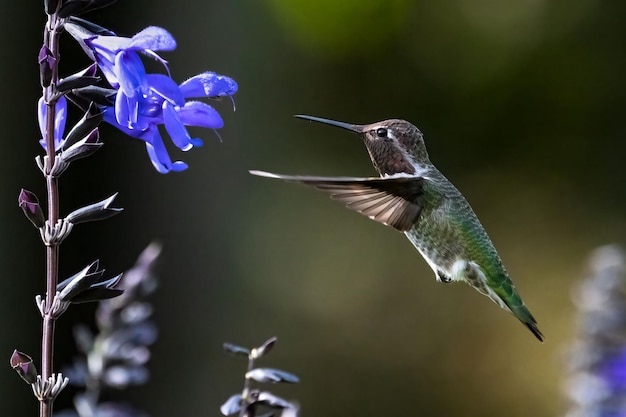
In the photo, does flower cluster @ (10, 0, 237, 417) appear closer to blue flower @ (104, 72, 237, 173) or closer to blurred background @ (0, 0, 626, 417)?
blue flower @ (104, 72, 237, 173)

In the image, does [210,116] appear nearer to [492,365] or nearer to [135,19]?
[135,19]

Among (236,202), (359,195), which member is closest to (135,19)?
(236,202)

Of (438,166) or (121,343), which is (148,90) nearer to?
(121,343)

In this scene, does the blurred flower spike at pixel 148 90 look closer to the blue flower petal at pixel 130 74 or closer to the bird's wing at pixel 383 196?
the blue flower petal at pixel 130 74

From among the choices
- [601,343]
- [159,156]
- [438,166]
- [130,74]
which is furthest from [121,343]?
[438,166]

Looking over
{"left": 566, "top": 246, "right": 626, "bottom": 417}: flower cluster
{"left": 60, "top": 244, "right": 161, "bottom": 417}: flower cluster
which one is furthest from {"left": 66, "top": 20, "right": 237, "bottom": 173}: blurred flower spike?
{"left": 566, "top": 246, "right": 626, "bottom": 417}: flower cluster

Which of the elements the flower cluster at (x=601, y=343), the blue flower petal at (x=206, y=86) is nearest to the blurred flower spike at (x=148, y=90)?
the blue flower petal at (x=206, y=86)
